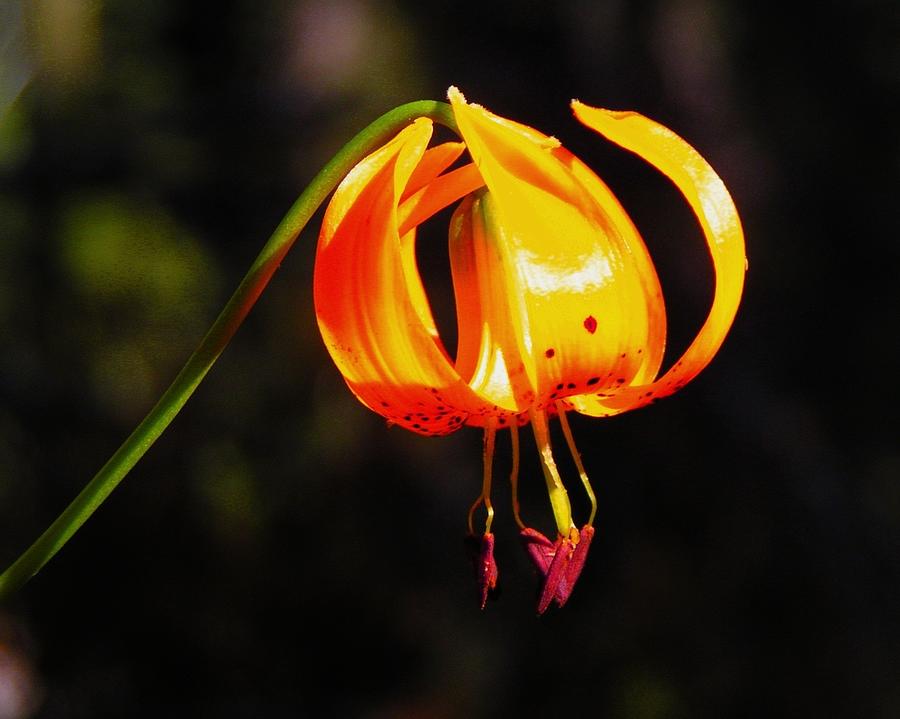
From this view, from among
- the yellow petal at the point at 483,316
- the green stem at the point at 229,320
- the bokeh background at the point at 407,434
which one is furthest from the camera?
the bokeh background at the point at 407,434

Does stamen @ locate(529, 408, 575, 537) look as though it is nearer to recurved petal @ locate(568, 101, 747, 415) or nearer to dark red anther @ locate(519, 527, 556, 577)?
dark red anther @ locate(519, 527, 556, 577)

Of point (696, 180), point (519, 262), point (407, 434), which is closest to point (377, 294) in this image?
point (519, 262)

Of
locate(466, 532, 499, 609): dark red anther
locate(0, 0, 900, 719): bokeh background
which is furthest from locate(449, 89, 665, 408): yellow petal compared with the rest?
locate(0, 0, 900, 719): bokeh background

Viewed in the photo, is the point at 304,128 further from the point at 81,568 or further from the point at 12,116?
the point at 81,568

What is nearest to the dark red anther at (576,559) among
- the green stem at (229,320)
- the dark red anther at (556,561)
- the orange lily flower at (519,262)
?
the dark red anther at (556,561)

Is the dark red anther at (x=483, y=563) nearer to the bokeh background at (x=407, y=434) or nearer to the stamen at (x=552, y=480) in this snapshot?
the stamen at (x=552, y=480)

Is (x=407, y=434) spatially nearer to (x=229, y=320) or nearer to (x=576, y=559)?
(x=576, y=559)
